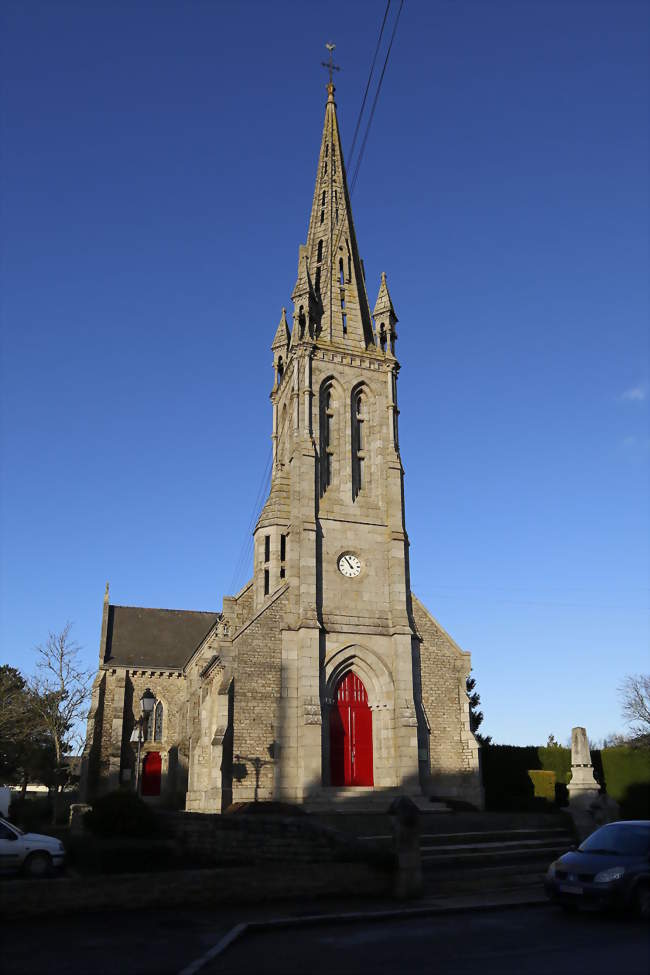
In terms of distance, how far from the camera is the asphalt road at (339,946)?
8.94 metres

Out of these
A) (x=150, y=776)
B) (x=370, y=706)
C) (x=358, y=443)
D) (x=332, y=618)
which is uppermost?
(x=358, y=443)

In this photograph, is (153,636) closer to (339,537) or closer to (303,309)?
(339,537)

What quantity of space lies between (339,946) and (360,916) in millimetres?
2070

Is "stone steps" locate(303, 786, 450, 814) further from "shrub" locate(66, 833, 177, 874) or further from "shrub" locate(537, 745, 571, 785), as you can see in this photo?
"shrub" locate(66, 833, 177, 874)

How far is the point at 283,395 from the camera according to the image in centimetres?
3544

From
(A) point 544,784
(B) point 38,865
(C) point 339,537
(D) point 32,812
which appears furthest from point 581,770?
(D) point 32,812

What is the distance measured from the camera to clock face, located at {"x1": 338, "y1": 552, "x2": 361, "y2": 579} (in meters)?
29.7

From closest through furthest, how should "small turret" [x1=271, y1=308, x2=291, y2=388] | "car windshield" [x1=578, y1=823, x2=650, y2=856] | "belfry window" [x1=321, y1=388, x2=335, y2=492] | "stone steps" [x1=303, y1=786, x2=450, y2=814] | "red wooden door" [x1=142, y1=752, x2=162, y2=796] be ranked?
"car windshield" [x1=578, y1=823, x2=650, y2=856], "stone steps" [x1=303, y1=786, x2=450, y2=814], "belfry window" [x1=321, y1=388, x2=335, y2=492], "small turret" [x1=271, y1=308, x2=291, y2=388], "red wooden door" [x1=142, y1=752, x2=162, y2=796]

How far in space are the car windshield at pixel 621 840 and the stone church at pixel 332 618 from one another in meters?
13.6

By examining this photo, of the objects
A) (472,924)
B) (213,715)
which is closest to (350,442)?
(213,715)

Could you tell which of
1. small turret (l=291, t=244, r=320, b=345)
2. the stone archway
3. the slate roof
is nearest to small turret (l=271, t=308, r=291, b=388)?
small turret (l=291, t=244, r=320, b=345)

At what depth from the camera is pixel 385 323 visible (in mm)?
34281

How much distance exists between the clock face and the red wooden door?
21.2m

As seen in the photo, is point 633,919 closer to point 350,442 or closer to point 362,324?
point 350,442
